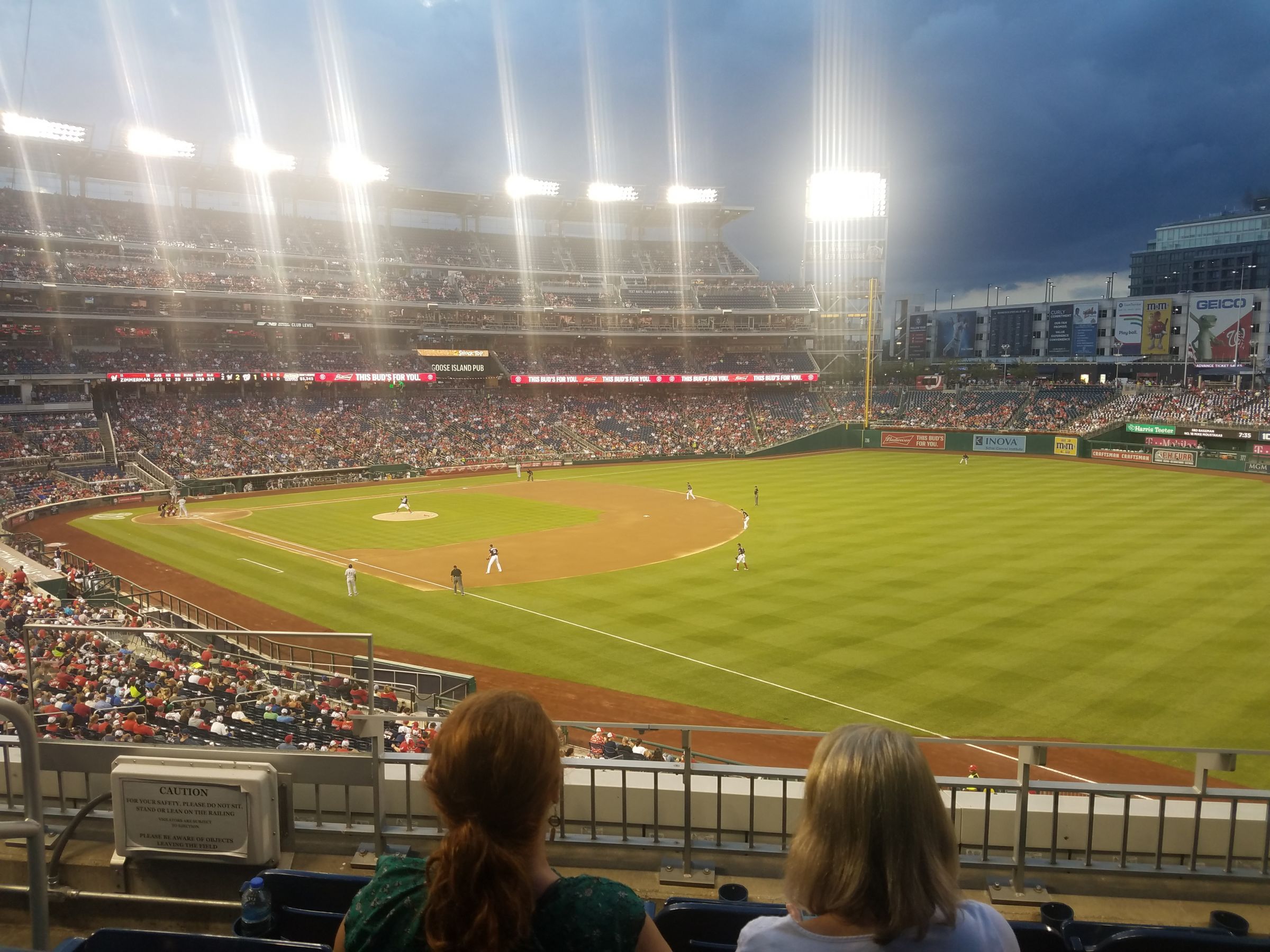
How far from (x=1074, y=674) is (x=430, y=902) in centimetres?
1966

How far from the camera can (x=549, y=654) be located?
21016mm

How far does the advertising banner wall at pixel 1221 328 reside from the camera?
267ft

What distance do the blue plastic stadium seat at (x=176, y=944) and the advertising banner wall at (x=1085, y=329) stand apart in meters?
129

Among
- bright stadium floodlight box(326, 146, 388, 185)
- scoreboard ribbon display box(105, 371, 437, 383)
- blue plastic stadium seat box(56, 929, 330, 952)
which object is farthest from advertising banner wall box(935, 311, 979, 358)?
blue plastic stadium seat box(56, 929, 330, 952)

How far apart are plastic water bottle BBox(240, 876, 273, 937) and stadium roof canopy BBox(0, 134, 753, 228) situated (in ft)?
254

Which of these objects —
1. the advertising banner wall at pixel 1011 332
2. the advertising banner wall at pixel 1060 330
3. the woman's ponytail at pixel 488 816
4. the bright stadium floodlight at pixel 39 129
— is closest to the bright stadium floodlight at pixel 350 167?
the bright stadium floodlight at pixel 39 129

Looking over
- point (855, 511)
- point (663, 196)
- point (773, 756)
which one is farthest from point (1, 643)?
point (663, 196)

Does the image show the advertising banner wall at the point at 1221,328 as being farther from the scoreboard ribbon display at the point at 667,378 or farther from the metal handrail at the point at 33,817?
the metal handrail at the point at 33,817

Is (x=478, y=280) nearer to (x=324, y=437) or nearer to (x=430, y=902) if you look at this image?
(x=324, y=437)

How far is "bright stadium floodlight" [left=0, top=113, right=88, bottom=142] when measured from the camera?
60594 millimetres

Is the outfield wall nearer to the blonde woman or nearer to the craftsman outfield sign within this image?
the craftsman outfield sign

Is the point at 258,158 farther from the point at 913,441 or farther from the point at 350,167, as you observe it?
the point at 913,441

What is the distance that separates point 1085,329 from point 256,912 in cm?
12999

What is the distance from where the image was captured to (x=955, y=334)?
483ft
